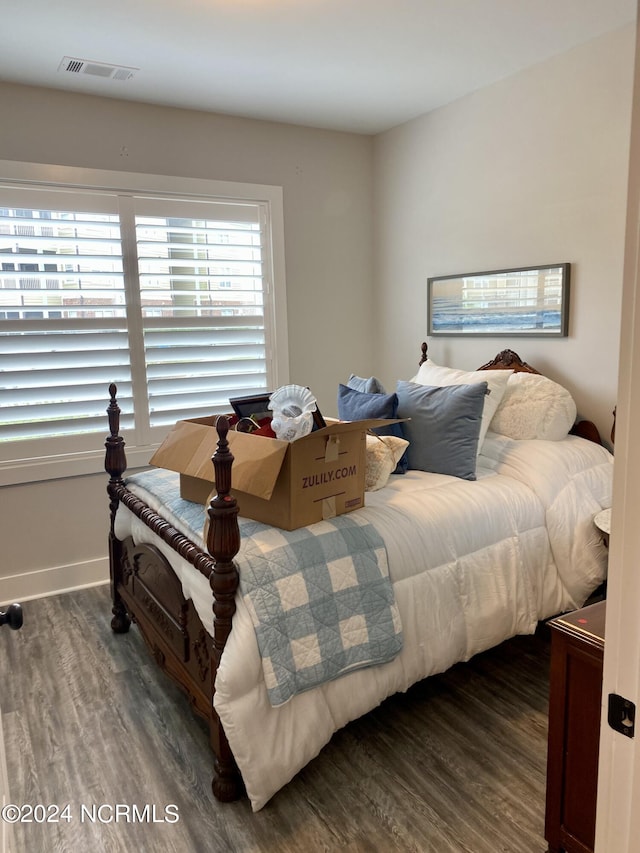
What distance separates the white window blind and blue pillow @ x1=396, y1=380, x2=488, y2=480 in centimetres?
142

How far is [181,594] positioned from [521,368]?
209 centimetres

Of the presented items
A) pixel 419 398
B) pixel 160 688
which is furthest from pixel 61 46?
pixel 160 688

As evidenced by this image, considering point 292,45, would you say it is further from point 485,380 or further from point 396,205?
point 485,380

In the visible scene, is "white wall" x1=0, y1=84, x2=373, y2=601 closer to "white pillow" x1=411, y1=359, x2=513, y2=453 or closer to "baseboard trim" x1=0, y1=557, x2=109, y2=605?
"baseboard trim" x1=0, y1=557, x2=109, y2=605

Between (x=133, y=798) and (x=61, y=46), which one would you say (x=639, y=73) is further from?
(x=61, y=46)

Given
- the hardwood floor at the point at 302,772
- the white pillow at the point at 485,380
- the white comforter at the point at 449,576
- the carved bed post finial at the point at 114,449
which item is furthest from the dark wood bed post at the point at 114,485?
the white pillow at the point at 485,380

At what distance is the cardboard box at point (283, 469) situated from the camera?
2014 millimetres

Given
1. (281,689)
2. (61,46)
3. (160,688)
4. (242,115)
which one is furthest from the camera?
(242,115)

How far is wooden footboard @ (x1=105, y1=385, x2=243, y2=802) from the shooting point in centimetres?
184

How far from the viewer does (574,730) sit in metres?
1.54

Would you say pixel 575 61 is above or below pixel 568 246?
above

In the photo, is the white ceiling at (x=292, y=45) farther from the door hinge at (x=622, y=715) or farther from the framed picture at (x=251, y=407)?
the door hinge at (x=622, y=715)

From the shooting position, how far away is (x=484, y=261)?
354cm

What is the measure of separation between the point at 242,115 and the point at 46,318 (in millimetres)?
1666
